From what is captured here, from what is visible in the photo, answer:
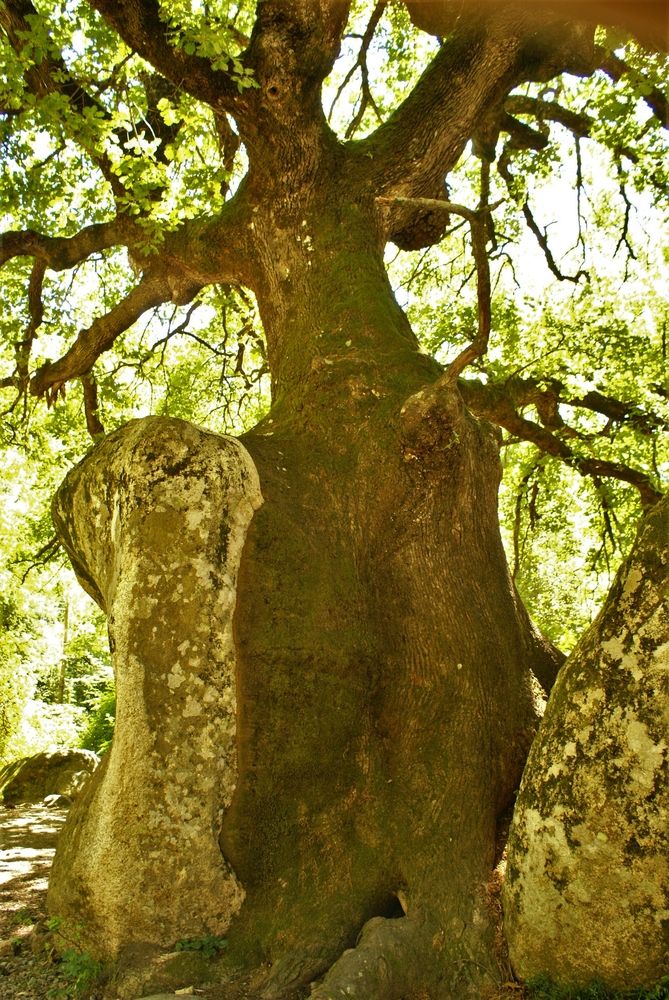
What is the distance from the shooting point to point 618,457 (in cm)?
1116

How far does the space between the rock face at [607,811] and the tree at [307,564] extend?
538 mm

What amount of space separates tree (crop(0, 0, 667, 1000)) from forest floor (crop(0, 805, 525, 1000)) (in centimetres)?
19

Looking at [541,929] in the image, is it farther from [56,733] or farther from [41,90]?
[56,733]

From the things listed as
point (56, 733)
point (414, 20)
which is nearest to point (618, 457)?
point (414, 20)

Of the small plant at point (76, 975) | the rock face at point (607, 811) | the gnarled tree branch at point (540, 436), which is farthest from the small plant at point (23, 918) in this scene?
the gnarled tree branch at point (540, 436)

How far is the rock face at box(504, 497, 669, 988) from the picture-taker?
3088 millimetres

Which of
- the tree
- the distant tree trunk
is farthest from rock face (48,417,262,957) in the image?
the distant tree trunk

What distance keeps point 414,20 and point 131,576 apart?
686 centimetres

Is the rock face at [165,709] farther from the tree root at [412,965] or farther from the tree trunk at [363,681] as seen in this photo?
the tree root at [412,965]

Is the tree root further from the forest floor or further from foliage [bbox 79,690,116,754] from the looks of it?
foliage [bbox 79,690,116,754]

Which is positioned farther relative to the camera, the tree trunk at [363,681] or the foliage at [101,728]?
the foliage at [101,728]

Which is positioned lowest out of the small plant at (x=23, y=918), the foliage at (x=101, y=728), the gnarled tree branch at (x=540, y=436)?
the small plant at (x=23, y=918)

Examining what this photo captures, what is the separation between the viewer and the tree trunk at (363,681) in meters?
3.71

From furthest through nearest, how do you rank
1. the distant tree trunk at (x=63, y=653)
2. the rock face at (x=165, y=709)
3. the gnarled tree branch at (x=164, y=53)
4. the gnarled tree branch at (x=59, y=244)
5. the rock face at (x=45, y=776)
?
1. the distant tree trunk at (x=63, y=653)
2. the rock face at (x=45, y=776)
3. the gnarled tree branch at (x=59, y=244)
4. the gnarled tree branch at (x=164, y=53)
5. the rock face at (x=165, y=709)
